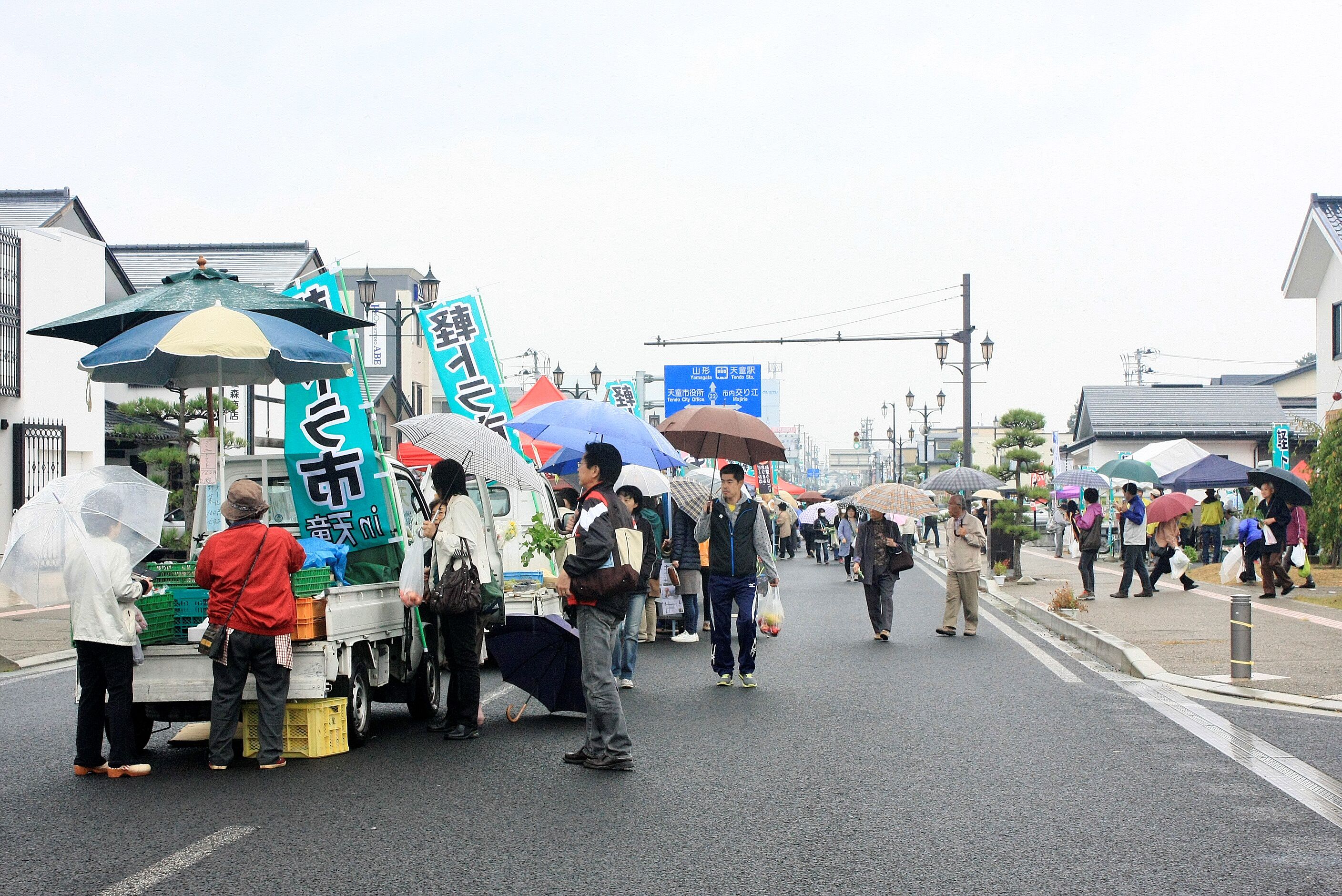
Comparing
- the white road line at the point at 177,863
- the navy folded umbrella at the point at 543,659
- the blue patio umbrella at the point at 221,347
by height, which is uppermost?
the blue patio umbrella at the point at 221,347

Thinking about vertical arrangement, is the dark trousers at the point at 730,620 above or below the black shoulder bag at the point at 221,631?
below

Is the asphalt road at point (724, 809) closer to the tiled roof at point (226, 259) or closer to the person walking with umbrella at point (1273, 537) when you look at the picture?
the person walking with umbrella at point (1273, 537)

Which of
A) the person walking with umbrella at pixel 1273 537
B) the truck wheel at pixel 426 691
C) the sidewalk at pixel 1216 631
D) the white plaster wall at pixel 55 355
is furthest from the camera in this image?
the white plaster wall at pixel 55 355

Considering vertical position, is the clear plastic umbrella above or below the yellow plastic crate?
above

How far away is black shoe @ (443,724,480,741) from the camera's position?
8.51 metres

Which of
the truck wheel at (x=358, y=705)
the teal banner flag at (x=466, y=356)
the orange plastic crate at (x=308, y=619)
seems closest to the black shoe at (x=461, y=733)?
the truck wheel at (x=358, y=705)

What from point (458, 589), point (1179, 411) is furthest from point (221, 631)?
point (1179, 411)

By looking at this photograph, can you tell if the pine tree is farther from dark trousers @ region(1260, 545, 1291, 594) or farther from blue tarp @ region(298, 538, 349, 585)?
blue tarp @ region(298, 538, 349, 585)

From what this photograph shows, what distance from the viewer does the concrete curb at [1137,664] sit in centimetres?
1023

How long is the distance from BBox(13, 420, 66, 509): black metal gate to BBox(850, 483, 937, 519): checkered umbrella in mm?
16787

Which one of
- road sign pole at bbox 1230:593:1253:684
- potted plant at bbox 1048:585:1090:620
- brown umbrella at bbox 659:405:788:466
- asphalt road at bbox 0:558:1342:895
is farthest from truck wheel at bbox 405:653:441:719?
potted plant at bbox 1048:585:1090:620

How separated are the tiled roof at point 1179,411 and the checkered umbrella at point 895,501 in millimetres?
38798

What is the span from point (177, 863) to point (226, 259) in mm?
34367

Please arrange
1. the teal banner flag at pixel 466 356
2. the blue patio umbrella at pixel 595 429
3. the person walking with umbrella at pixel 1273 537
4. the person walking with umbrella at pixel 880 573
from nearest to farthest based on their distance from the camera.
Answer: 1. the blue patio umbrella at pixel 595 429
2. the person walking with umbrella at pixel 880 573
3. the teal banner flag at pixel 466 356
4. the person walking with umbrella at pixel 1273 537
